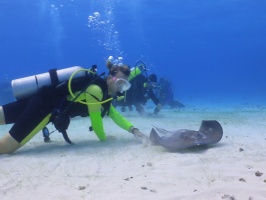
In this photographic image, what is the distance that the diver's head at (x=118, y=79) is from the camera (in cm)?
583

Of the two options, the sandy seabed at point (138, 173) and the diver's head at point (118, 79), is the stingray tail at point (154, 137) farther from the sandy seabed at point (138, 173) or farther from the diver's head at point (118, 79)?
the diver's head at point (118, 79)

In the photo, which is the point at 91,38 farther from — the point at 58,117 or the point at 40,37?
the point at 58,117

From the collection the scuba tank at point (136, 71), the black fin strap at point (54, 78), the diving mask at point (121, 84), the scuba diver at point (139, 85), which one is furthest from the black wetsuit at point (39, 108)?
the scuba tank at point (136, 71)

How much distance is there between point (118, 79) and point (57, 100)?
1408 mm

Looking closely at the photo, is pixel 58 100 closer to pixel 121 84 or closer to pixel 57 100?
pixel 57 100

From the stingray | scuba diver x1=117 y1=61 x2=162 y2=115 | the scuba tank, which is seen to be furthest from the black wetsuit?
the scuba tank

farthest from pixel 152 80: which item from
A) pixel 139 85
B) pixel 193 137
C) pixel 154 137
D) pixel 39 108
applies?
pixel 193 137

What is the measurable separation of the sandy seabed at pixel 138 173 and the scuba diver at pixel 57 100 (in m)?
0.51

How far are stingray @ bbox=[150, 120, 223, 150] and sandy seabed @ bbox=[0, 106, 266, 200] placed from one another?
0.17 m

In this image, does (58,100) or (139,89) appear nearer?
(58,100)

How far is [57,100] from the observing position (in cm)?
564

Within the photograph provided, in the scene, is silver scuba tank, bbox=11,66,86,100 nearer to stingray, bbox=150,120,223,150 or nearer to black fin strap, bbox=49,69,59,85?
black fin strap, bbox=49,69,59,85

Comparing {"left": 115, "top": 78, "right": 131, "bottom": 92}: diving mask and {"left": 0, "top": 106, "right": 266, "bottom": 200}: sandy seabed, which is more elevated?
{"left": 115, "top": 78, "right": 131, "bottom": 92}: diving mask

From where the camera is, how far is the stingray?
459cm
